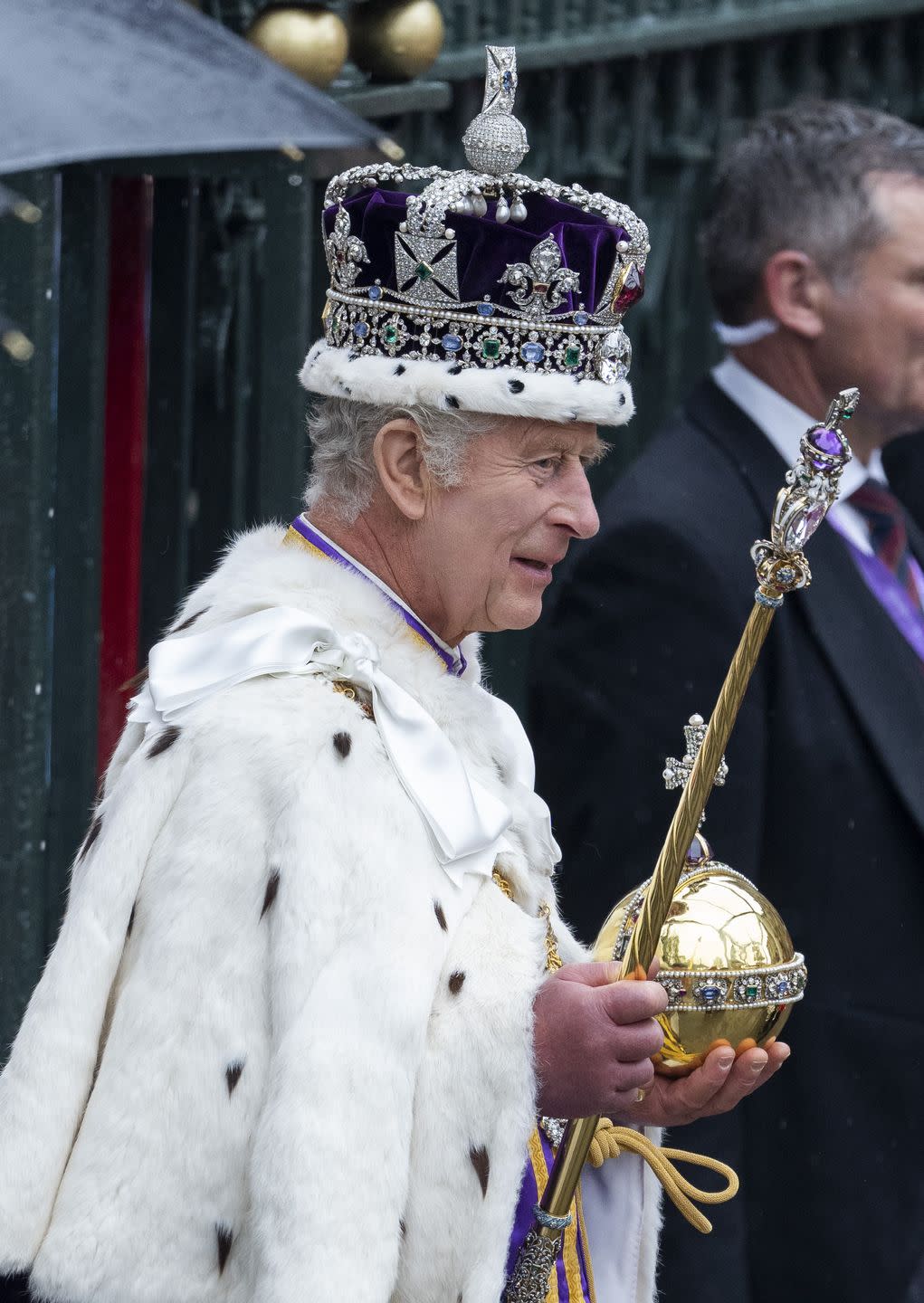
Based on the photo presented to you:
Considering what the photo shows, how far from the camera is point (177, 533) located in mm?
4473

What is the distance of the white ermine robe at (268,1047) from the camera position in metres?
2.34

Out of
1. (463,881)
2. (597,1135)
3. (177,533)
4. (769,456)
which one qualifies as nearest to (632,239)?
(463,881)

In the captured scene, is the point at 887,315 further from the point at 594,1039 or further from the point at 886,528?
the point at 594,1039

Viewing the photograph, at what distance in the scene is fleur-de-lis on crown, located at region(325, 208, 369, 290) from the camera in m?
2.75

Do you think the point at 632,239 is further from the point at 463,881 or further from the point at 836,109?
the point at 836,109

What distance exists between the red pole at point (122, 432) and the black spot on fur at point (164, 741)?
1.84 m

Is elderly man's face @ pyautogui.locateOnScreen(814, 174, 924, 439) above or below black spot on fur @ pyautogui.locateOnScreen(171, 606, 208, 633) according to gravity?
above

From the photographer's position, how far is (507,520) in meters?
2.67

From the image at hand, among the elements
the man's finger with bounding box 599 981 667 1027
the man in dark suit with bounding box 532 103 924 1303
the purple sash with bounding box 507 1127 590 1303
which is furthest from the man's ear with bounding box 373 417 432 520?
the man in dark suit with bounding box 532 103 924 1303

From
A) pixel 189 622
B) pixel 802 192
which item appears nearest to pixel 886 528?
pixel 802 192

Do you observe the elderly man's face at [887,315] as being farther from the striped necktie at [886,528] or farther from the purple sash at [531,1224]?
the purple sash at [531,1224]

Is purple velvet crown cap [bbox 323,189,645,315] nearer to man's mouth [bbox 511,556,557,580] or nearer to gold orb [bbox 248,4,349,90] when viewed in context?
man's mouth [bbox 511,556,557,580]

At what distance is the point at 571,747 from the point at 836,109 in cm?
161

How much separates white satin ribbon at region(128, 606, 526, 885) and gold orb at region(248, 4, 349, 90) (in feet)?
6.21
